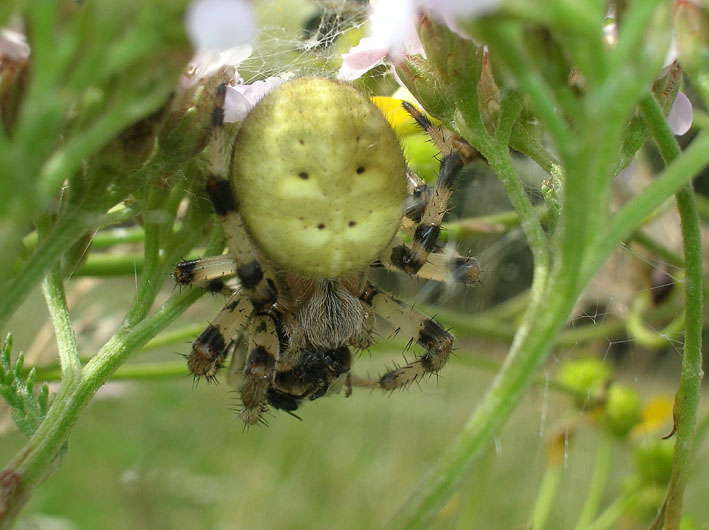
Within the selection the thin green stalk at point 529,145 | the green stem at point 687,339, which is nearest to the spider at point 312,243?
the thin green stalk at point 529,145

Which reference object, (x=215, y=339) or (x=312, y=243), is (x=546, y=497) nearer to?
(x=215, y=339)

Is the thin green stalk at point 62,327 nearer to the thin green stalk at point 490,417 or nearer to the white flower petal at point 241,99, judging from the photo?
the white flower petal at point 241,99

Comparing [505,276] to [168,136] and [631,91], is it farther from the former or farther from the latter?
[631,91]

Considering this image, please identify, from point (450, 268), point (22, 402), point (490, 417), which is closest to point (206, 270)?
point (22, 402)

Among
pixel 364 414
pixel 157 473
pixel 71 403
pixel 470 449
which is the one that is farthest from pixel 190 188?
pixel 364 414

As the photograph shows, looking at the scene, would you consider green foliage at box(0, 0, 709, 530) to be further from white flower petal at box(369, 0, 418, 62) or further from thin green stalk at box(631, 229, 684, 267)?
thin green stalk at box(631, 229, 684, 267)
